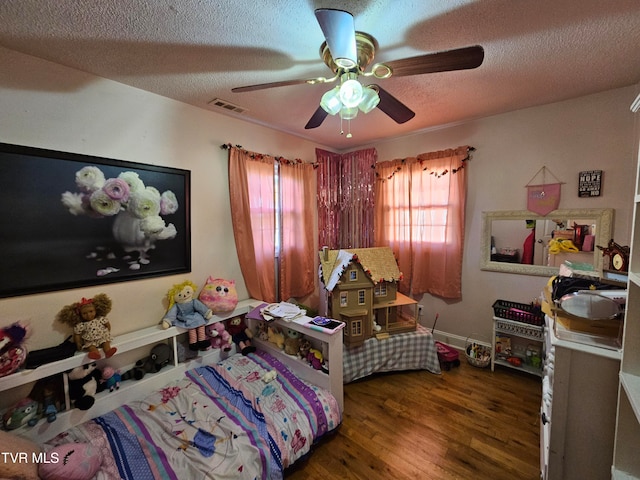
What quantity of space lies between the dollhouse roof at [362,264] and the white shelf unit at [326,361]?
1.42 ft

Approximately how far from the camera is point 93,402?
158 centimetres

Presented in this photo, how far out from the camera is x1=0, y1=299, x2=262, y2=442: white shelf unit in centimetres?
141

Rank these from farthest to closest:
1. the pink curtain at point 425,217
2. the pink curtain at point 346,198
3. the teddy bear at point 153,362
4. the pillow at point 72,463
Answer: the pink curtain at point 346,198, the pink curtain at point 425,217, the teddy bear at point 153,362, the pillow at point 72,463

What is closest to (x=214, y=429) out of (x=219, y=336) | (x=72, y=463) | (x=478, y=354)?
(x=72, y=463)

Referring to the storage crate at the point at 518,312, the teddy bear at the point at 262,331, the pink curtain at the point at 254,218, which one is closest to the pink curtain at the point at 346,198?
the pink curtain at the point at 254,218

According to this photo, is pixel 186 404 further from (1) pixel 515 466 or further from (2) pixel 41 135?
(1) pixel 515 466

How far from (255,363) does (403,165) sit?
264cm

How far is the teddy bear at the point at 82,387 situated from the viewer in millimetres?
1546

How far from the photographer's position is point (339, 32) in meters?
0.99

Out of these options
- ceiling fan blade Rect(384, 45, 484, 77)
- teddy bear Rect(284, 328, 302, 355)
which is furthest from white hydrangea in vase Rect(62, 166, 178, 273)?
ceiling fan blade Rect(384, 45, 484, 77)

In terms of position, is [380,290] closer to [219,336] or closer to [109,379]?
[219,336]

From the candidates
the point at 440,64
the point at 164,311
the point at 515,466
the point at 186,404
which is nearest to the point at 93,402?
the point at 186,404

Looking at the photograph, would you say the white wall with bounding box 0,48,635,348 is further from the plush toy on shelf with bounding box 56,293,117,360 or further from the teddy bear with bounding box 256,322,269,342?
the teddy bear with bounding box 256,322,269,342

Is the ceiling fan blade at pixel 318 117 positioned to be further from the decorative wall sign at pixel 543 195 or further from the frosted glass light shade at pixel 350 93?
the decorative wall sign at pixel 543 195
